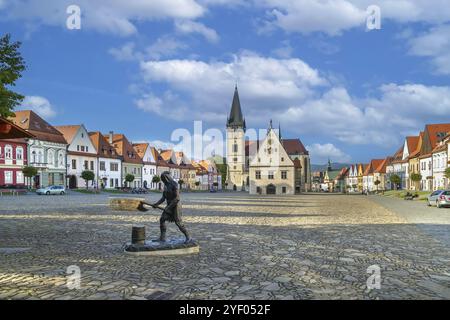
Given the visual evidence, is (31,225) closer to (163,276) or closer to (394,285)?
(163,276)

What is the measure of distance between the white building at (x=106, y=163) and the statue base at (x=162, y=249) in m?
A: 59.9

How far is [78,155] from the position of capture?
205 feet

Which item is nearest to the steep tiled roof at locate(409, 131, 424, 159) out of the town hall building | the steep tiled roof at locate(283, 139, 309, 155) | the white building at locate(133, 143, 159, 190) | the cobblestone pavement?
the town hall building

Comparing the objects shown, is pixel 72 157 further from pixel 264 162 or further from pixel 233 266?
pixel 233 266

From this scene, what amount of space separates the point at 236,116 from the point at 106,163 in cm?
4879

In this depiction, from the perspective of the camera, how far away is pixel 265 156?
73375 mm

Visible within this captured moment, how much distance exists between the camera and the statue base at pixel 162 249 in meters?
8.80

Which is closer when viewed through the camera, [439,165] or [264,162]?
[439,165]

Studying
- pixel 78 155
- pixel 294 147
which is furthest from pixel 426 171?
pixel 78 155

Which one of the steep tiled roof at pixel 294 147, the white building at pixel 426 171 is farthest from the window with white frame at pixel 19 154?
the steep tiled roof at pixel 294 147

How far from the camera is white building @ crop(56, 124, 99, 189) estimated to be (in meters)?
61.2
